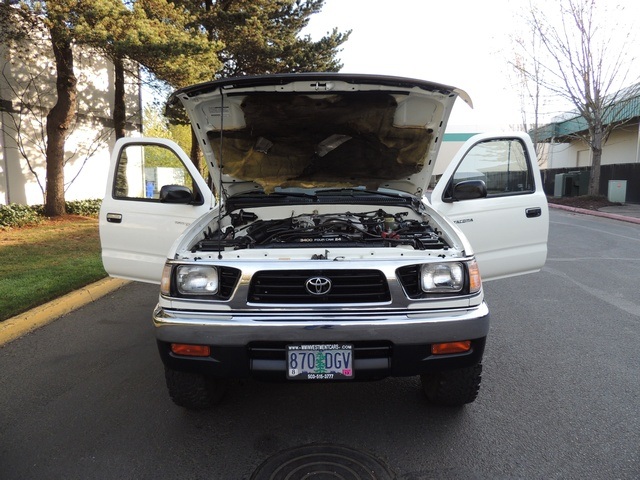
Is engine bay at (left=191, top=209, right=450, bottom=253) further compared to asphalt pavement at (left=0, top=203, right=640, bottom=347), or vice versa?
asphalt pavement at (left=0, top=203, right=640, bottom=347)

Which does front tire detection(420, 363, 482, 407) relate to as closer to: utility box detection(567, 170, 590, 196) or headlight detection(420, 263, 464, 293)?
headlight detection(420, 263, 464, 293)

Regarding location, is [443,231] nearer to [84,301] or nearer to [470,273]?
[470,273]

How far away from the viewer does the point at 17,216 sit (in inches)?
438

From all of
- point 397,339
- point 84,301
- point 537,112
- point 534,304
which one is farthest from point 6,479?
point 537,112

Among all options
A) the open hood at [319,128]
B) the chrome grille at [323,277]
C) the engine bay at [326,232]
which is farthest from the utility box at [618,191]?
the chrome grille at [323,277]

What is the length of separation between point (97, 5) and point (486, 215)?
8575 millimetres

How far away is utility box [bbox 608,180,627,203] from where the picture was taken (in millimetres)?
19703

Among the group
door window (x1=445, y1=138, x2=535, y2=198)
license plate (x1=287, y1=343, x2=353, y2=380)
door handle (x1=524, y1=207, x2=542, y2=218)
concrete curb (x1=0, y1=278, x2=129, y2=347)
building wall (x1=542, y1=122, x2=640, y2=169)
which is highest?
building wall (x1=542, y1=122, x2=640, y2=169)

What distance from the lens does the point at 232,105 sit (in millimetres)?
3744

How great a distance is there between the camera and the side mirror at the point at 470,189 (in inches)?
155

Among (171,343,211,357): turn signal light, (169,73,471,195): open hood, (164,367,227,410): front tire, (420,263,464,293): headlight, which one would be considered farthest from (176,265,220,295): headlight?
(420,263,464,293): headlight

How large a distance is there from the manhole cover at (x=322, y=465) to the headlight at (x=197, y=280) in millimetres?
985

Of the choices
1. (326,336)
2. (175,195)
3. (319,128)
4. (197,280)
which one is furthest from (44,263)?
(326,336)

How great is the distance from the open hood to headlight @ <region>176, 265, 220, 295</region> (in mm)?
883
